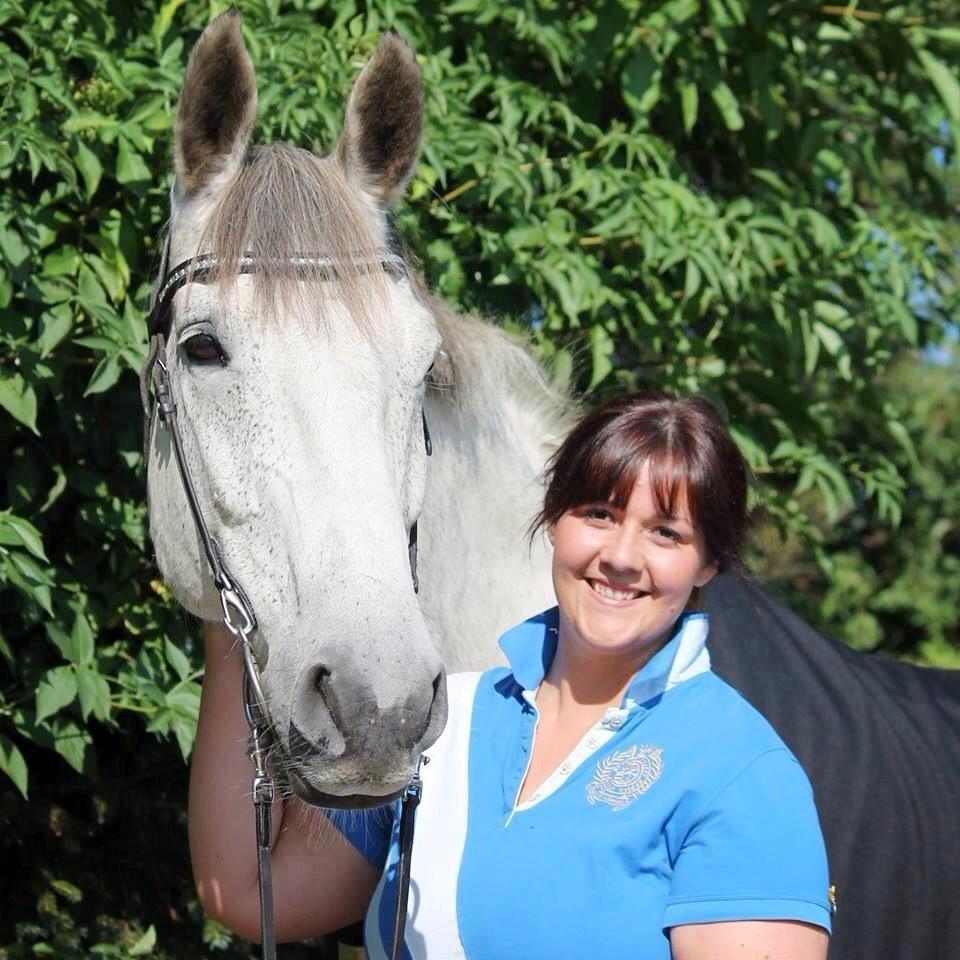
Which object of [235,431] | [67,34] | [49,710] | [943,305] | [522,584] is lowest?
[49,710]

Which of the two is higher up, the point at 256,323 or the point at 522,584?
the point at 256,323

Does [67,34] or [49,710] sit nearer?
[49,710]

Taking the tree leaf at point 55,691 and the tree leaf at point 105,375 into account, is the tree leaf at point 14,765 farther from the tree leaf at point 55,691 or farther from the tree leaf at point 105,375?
the tree leaf at point 105,375

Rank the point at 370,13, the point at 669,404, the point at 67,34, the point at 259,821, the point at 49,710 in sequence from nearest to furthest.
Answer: the point at 259,821
the point at 669,404
the point at 49,710
the point at 67,34
the point at 370,13

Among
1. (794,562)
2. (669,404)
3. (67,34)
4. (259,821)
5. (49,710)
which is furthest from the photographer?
(794,562)

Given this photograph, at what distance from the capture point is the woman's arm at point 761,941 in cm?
131

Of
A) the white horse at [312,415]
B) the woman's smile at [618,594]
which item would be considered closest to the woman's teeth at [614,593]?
the woman's smile at [618,594]

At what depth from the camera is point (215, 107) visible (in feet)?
5.71

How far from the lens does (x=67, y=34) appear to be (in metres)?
2.39

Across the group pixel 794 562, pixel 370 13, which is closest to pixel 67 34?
pixel 370 13

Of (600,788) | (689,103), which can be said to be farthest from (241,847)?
(689,103)

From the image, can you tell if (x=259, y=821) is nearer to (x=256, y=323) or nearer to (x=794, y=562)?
(x=256, y=323)

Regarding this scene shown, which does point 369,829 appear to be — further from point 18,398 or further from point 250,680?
point 18,398

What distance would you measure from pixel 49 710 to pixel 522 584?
0.94 metres
